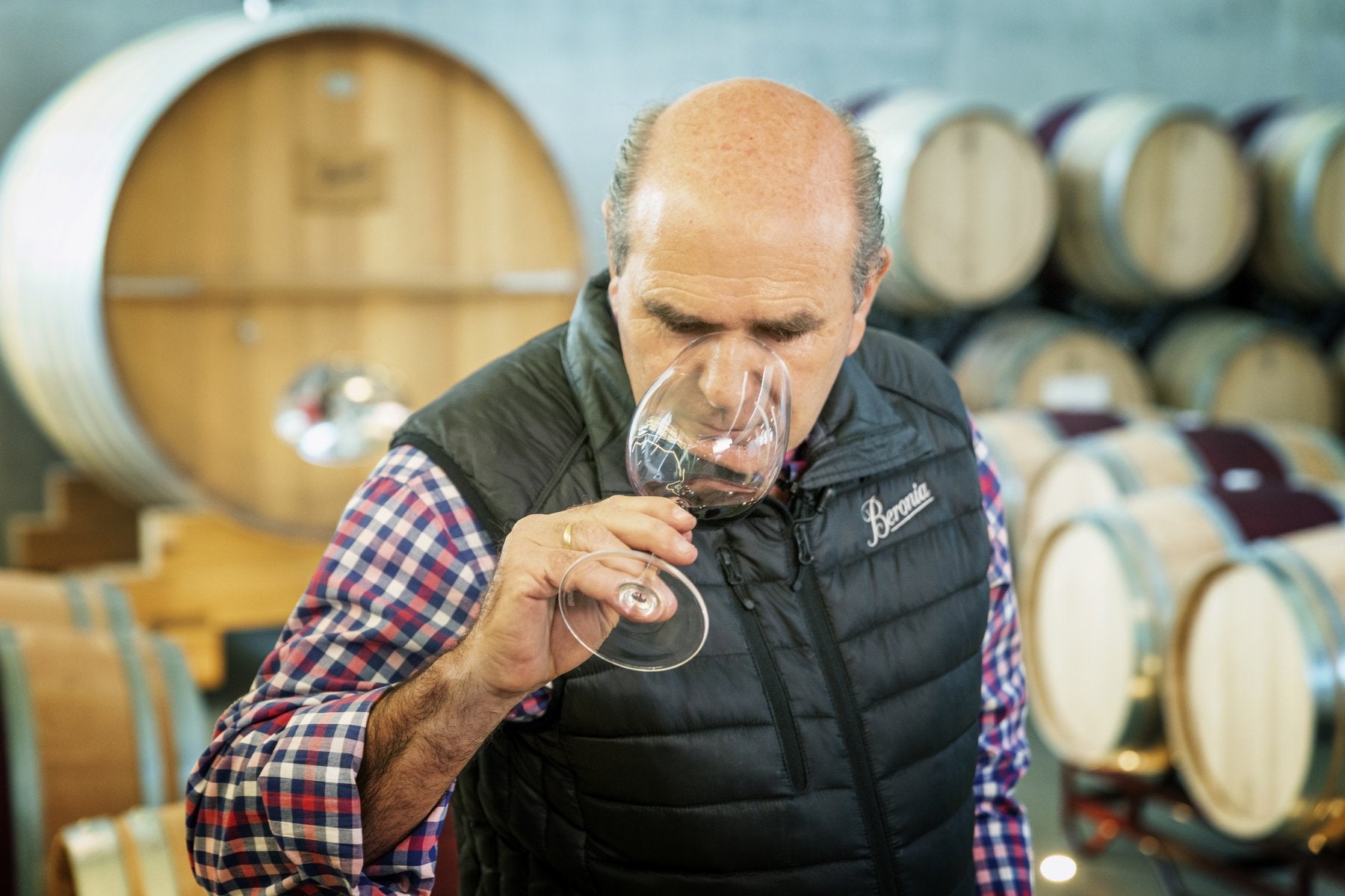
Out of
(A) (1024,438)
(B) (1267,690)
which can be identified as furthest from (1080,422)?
(B) (1267,690)

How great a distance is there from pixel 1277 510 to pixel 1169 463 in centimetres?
64

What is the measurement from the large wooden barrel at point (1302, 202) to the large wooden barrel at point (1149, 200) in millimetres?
Result: 188

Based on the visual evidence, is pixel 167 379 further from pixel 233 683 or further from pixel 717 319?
pixel 717 319

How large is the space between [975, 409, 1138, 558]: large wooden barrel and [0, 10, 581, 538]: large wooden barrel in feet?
4.71

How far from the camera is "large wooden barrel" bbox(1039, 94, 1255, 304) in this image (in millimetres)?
4770

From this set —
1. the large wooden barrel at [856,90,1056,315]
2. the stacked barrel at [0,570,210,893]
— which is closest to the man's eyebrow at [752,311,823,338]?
the stacked barrel at [0,570,210,893]

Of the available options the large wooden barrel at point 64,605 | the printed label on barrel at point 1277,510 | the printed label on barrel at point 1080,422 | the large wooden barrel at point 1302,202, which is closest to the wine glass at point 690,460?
the large wooden barrel at point 64,605

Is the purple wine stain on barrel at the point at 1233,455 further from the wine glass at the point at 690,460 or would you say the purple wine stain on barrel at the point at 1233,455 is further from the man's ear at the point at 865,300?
the wine glass at the point at 690,460

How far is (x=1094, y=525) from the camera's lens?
10.2 feet

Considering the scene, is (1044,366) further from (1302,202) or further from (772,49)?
(772,49)

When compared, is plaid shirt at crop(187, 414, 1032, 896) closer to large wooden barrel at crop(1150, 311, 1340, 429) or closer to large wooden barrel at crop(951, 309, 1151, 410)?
large wooden barrel at crop(951, 309, 1151, 410)

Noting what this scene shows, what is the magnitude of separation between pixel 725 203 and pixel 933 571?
1.66 feet

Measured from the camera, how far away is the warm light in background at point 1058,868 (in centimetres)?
123

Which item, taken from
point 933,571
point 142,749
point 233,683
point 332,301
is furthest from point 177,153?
point 933,571
